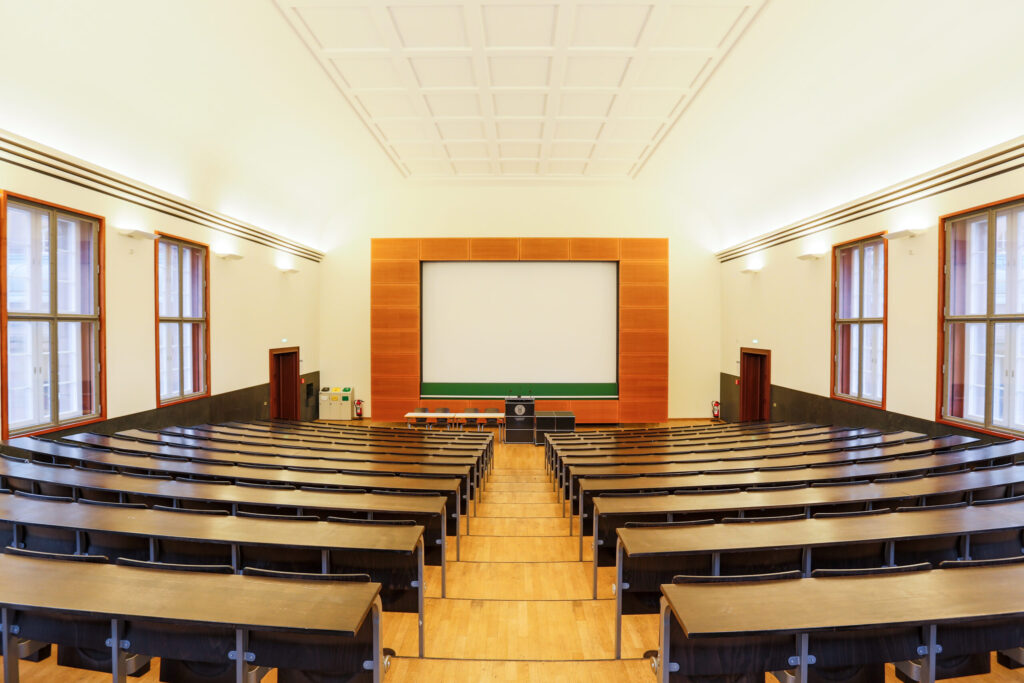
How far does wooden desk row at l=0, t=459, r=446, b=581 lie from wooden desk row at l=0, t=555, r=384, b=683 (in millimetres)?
1227

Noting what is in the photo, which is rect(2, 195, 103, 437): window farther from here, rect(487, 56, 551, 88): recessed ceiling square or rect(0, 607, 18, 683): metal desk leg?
rect(487, 56, 551, 88): recessed ceiling square

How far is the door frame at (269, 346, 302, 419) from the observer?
1180 centimetres

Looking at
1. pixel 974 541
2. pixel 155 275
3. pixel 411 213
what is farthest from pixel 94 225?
pixel 974 541

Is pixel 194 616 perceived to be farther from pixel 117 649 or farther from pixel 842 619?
pixel 842 619

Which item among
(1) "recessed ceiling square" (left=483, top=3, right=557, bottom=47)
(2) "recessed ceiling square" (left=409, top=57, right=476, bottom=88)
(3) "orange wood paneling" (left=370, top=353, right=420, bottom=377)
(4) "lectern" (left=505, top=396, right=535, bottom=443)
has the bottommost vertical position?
(4) "lectern" (left=505, top=396, right=535, bottom=443)

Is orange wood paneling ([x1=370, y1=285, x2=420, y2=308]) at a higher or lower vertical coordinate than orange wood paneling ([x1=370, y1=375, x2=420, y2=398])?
higher

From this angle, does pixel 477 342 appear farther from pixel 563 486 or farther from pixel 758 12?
pixel 758 12

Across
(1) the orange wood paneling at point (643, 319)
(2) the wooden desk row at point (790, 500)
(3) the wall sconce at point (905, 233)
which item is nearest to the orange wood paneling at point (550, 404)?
(1) the orange wood paneling at point (643, 319)

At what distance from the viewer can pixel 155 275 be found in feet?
26.2

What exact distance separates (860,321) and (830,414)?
1838mm

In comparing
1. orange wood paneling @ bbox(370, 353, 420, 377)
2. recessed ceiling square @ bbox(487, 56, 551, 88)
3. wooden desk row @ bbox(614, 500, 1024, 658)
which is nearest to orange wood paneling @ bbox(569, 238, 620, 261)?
orange wood paneling @ bbox(370, 353, 420, 377)

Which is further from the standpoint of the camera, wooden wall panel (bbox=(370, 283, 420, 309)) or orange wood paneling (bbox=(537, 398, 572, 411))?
wooden wall panel (bbox=(370, 283, 420, 309))

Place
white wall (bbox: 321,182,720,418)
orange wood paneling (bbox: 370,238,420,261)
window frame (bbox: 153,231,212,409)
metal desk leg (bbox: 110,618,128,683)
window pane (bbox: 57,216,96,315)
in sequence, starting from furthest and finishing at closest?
white wall (bbox: 321,182,720,418) → orange wood paneling (bbox: 370,238,420,261) → window frame (bbox: 153,231,212,409) → window pane (bbox: 57,216,96,315) → metal desk leg (bbox: 110,618,128,683)

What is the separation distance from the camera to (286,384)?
504 inches
